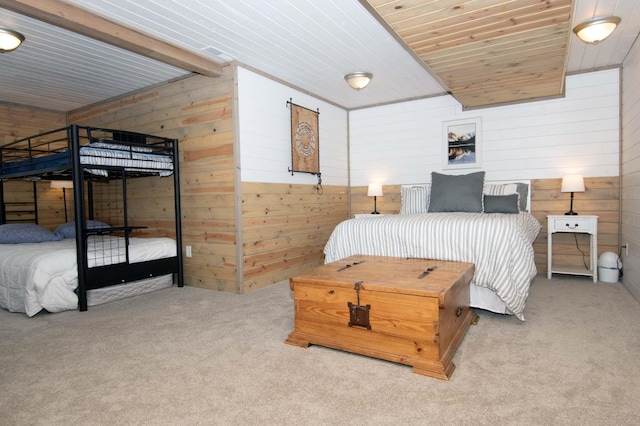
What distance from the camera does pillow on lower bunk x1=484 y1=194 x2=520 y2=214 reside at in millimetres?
3881

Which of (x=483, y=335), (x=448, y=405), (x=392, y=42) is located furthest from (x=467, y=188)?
(x=448, y=405)

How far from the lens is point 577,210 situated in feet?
13.4

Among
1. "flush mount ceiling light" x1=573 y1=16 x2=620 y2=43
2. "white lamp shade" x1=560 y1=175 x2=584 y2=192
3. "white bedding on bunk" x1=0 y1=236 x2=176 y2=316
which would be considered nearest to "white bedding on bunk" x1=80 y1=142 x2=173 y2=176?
"white bedding on bunk" x1=0 y1=236 x2=176 y2=316

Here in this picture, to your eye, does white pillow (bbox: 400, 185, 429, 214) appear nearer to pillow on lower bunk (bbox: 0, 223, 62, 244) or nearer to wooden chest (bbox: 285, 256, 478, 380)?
wooden chest (bbox: 285, 256, 478, 380)

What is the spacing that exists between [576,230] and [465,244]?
1881 mm

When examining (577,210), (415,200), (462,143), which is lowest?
(577,210)

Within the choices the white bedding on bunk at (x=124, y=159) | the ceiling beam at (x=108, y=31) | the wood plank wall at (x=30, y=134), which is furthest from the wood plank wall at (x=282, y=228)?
the wood plank wall at (x=30, y=134)

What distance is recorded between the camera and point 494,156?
456cm

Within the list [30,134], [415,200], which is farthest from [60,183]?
[415,200]

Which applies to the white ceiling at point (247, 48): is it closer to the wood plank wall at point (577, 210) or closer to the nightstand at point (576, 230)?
the wood plank wall at point (577, 210)

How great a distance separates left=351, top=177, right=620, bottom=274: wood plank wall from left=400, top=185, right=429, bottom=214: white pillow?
121 cm

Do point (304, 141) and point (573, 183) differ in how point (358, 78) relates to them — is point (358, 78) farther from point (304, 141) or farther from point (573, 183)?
point (573, 183)

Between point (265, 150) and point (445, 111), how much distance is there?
2.45 m

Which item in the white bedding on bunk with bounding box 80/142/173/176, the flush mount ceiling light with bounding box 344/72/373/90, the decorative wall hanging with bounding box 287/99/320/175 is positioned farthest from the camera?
the decorative wall hanging with bounding box 287/99/320/175
